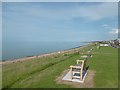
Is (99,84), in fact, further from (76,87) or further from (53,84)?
(53,84)

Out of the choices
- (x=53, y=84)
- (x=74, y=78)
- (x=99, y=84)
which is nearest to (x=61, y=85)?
(x=53, y=84)

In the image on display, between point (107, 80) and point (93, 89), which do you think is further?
point (107, 80)

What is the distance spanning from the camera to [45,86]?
282 inches

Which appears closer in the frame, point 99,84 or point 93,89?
point 93,89

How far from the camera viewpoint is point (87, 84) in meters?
7.36

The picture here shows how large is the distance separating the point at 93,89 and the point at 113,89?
0.90 meters

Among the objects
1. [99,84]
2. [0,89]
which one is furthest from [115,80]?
[0,89]

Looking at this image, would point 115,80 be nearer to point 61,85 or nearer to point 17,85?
point 61,85

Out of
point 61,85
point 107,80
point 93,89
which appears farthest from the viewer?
point 107,80

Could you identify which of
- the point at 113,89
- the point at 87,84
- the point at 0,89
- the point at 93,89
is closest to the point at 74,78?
the point at 87,84

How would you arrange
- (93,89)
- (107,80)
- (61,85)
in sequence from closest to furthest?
(93,89) < (61,85) < (107,80)

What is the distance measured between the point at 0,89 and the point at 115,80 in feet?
18.7

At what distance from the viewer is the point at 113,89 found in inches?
270

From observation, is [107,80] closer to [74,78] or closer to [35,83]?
[74,78]
